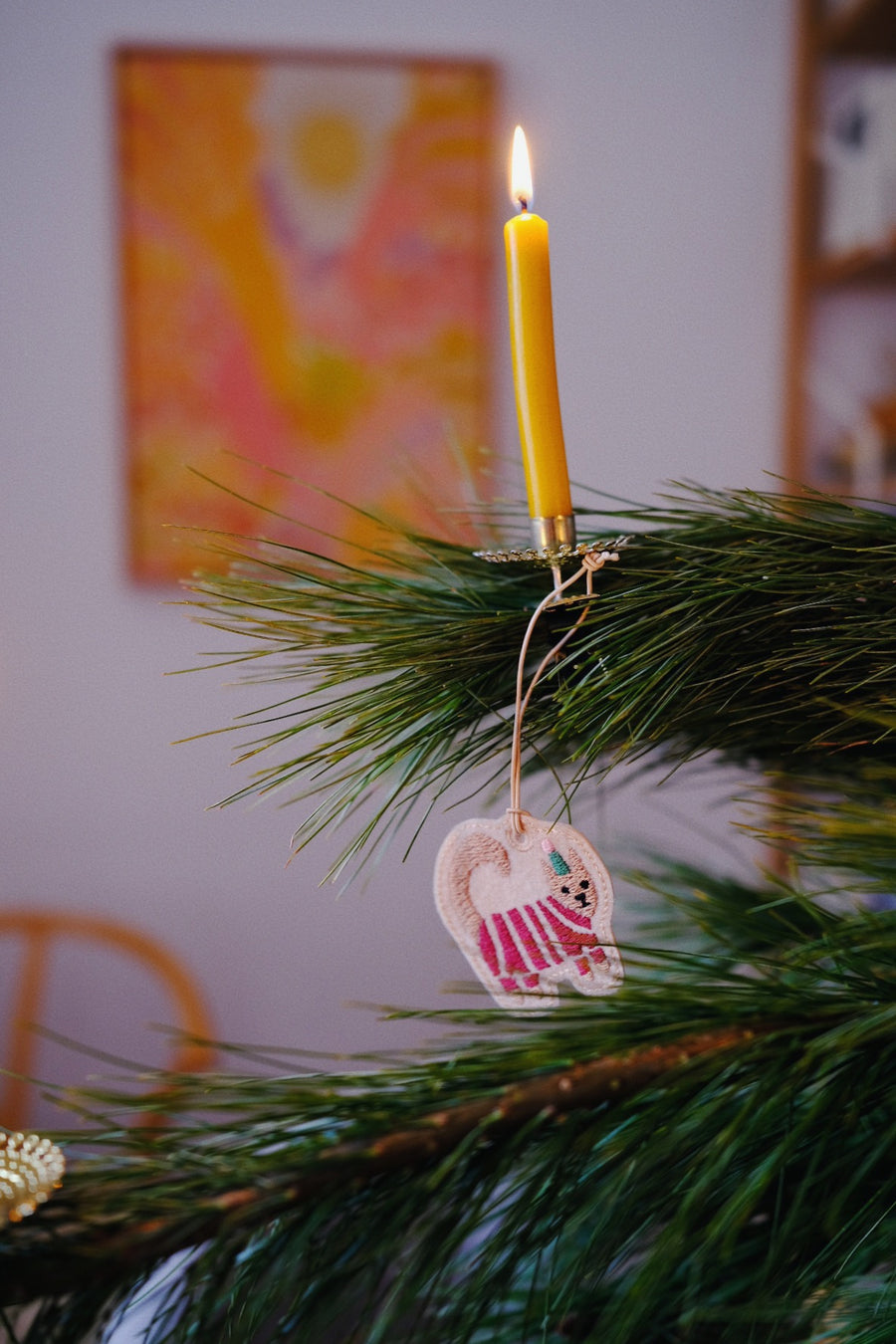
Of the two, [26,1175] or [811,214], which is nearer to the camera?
[26,1175]

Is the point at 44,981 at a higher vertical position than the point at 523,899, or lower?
lower

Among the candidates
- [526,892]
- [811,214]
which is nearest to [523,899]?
[526,892]

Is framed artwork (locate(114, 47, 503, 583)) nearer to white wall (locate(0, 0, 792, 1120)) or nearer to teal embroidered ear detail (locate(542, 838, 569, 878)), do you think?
white wall (locate(0, 0, 792, 1120))

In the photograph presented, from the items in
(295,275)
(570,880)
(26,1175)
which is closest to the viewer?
(26,1175)

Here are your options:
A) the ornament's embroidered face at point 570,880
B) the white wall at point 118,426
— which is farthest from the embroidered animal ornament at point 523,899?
the white wall at point 118,426

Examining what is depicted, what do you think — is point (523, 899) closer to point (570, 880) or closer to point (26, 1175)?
point (570, 880)

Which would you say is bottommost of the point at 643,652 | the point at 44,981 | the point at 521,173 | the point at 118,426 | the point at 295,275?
the point at 44,981

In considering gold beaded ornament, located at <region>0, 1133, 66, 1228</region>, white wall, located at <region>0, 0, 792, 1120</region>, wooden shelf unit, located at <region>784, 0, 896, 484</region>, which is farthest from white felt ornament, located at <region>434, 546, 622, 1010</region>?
wooden shelf unit, located at <region>784, 0, 896, 484</region>

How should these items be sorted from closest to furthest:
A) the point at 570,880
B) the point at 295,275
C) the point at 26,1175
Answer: the point at 26,1175, the point at 570,880, the point at 295,275
